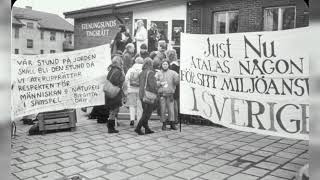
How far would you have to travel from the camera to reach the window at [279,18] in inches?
357

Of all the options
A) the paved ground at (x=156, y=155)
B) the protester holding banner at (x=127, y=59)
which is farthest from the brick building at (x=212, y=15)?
the paved ground at (x=156, y=155)

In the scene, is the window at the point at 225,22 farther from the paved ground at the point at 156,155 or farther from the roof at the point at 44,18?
the roof at the point at 44,18

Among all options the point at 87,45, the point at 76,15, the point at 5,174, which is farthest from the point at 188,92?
the point at 76,15

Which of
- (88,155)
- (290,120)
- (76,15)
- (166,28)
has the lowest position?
(88,155)

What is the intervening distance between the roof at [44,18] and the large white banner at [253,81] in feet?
178

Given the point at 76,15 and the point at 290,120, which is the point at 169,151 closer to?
the point at 290,120

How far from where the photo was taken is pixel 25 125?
29.6 ft

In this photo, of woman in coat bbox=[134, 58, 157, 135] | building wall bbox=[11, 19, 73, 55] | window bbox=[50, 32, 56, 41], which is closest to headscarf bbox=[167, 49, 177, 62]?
woman in coat bbox=[134, 58, 157, 135]

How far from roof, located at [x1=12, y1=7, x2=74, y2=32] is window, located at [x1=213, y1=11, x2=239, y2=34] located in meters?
51.0

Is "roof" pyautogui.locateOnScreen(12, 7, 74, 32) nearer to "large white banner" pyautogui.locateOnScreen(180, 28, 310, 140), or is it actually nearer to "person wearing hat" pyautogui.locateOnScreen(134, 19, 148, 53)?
"person wearing hat" pyautogui.locateOnScreen(134, 19, 148, 53)

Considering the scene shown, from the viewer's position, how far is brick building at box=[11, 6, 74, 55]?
55000mm

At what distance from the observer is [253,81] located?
5586 mm

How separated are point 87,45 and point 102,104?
8.62m

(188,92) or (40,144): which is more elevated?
(188,92)
